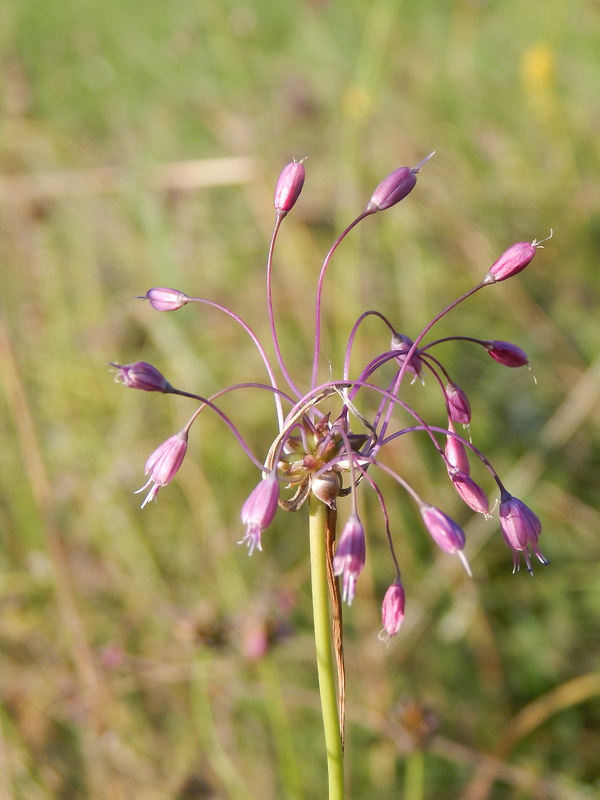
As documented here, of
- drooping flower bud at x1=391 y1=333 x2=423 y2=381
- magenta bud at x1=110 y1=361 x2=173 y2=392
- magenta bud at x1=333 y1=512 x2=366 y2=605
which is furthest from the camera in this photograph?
drooping flower bud at x1=391 y1=333 x2=423 y2=381

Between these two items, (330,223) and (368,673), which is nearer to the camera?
(368,673)

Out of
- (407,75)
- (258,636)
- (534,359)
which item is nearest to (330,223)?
(534,359)

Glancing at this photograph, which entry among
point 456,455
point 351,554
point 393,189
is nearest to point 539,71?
point 393,189

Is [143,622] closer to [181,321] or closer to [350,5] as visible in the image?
[181,321]

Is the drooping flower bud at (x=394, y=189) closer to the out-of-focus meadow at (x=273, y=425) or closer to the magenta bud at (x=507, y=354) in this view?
the magenta bud at (x=507, y=354)

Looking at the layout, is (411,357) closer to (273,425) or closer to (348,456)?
(348,456)

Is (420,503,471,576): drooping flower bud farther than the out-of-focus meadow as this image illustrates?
No

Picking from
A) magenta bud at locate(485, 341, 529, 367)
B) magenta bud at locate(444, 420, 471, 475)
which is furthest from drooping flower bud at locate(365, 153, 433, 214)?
magenta bud at locate(444, 420, 471, 475)

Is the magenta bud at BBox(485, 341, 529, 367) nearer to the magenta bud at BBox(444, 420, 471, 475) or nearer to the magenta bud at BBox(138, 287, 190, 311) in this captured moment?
the magenta bud at BBox(444, 420, 471, 475)
